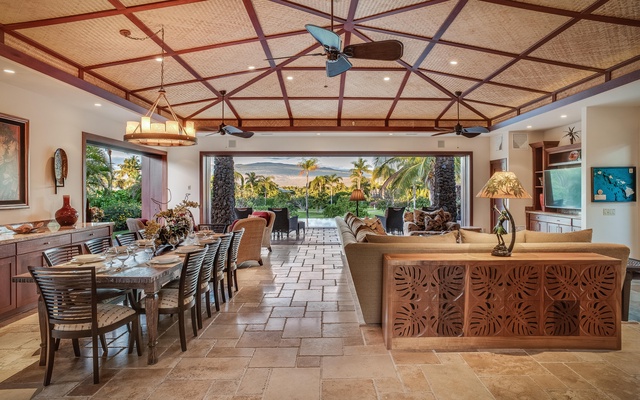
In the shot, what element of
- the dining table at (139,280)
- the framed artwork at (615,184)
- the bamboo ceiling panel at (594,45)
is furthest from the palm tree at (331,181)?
the dining table at (139,280)

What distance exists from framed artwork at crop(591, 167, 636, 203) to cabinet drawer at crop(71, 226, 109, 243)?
25.6 ft

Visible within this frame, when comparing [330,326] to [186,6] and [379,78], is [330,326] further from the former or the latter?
Answer: [379,78]

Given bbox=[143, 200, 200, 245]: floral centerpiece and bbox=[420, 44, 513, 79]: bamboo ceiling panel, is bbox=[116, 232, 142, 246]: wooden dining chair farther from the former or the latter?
bbox=[420, 44, 513, 79]: bamboo ceiling panel

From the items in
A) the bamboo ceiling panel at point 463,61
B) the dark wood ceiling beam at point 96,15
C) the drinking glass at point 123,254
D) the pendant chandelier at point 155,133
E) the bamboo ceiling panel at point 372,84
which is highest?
the bamboo ceiling panel at point 372,84

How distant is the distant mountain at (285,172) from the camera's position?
15.4m

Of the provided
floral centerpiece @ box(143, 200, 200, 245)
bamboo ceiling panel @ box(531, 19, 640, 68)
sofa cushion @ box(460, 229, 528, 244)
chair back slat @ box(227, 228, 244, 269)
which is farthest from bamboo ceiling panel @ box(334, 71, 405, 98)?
floral centerpiece @ box(143, 200, 200, 245)

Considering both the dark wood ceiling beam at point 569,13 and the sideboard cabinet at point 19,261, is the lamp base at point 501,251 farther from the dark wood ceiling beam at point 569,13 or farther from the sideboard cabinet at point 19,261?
the sideboard cabinet at point 19,261

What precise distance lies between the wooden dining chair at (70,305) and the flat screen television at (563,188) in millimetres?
7710

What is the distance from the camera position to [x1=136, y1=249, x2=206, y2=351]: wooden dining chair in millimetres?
3027

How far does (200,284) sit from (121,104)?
4037 millimetres

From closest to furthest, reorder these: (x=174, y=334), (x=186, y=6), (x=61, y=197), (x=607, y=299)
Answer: (x=607, y=299) → (x=174, y=334) → (x=186, y=6) → (x=61, y=197)

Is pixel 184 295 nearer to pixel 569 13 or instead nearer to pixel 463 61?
pixel 569 13

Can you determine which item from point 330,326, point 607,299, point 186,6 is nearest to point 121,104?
point 186,6

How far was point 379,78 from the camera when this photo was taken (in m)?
6.39
